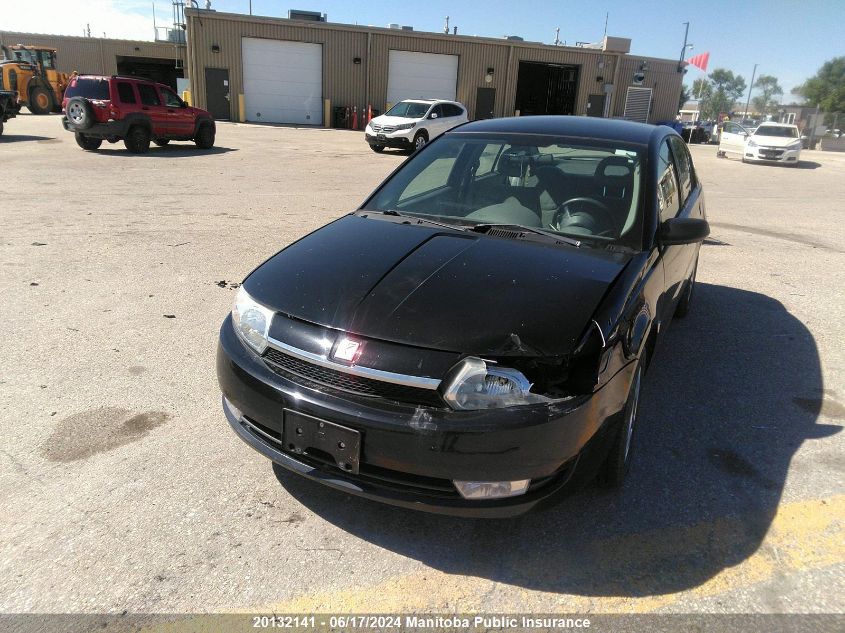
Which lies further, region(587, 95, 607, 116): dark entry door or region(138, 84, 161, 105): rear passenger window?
region(587, 95, 607, 116): dark entry door

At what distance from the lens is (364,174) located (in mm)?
14164

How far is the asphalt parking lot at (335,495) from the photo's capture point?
2238 mm

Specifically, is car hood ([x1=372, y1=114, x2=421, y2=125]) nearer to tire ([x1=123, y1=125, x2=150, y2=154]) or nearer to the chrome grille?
tire ([x1=123, y1=125, x2=150, y2=154])

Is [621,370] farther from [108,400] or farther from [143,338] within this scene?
[143,338]

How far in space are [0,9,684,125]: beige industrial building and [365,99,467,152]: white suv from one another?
13039 millimetres

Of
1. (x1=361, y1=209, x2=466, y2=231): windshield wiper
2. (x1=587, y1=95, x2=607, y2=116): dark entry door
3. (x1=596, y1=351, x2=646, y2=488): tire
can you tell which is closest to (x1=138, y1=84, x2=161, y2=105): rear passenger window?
(x1=361, y1=209, x2=466, y2=231): windshield wiper

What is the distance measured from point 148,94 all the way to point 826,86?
88108 mm

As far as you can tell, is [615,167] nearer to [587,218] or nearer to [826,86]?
[587,218]

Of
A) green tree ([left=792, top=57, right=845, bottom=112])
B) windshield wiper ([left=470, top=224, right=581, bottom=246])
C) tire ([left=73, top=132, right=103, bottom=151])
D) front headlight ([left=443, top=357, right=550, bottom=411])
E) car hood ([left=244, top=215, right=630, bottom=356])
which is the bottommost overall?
tire ([left=73, top=132, right=103, bottom=151])

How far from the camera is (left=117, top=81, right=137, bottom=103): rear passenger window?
15189 mm

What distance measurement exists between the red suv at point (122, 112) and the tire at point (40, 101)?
1874 cm

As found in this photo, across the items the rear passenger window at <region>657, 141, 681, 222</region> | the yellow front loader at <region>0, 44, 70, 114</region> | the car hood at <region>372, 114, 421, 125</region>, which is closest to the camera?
the rear passenger window at <region>657, 141, 681, 222</region>

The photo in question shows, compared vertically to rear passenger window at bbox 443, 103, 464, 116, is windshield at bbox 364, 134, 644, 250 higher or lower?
lower

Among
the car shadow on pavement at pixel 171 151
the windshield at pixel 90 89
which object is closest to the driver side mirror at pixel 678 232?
the car shadow on pavement at pixel 171 151
